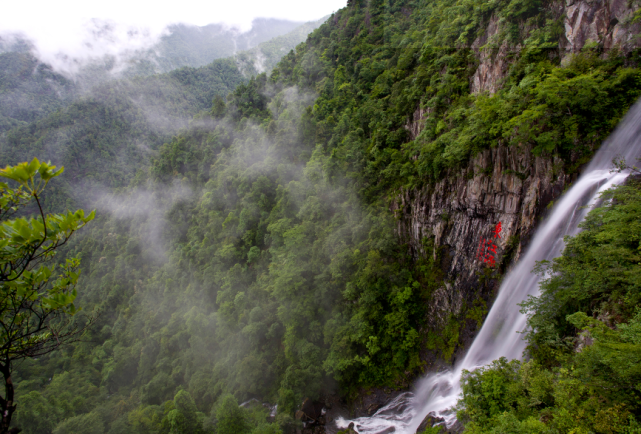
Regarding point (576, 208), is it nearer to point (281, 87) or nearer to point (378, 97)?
point (378, 97)

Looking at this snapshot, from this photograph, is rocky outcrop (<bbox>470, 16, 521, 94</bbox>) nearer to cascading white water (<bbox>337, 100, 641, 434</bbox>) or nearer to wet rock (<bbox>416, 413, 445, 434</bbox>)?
cascading white water (<bbox>337, 100, 641, 434</bbox>)

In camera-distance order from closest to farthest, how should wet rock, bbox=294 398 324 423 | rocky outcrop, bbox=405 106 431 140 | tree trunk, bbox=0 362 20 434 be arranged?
tree trunk, bbox=0 362 20 434 < wet rock, bbox=294 398 324 423 < rocky outcrop, bbox=405 106 431 140

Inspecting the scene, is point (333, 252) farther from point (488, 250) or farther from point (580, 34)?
point (580, 34)

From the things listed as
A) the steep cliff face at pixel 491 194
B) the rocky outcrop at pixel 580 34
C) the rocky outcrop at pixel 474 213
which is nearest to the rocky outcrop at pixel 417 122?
the steep cliff face at pixel 491 194

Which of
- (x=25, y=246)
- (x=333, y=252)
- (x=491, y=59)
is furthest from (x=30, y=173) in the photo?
(x=333, y=252)

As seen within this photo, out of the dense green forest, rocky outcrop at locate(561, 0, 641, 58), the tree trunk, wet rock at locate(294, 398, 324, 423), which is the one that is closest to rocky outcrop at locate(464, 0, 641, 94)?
rocky outcrop at locate(561, 0, 641, 58)
